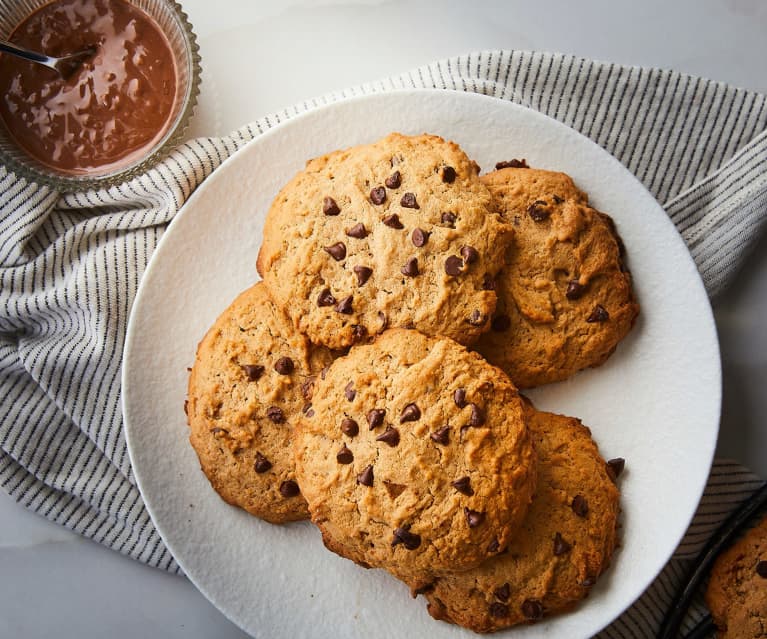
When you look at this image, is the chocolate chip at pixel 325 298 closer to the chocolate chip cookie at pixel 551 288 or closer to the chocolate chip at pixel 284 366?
the chocolate chip at pixel 284 366

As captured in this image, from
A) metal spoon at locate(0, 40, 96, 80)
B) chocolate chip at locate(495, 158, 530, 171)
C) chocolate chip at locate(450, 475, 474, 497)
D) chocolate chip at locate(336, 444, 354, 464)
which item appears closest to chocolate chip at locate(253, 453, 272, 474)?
chocolate chip at locate(336, 444, 354, 464)

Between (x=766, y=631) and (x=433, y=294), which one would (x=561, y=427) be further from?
(x=766, y=631)

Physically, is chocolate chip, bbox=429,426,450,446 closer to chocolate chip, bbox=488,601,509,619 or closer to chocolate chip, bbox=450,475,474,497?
chocolate chip, bbox=450,475,474,497

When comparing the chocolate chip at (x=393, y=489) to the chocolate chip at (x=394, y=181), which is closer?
the chocolate chip at (x=393, y=489)

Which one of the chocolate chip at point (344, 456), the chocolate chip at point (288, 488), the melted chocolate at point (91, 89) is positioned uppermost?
the melted chocolate at point (91, 89)

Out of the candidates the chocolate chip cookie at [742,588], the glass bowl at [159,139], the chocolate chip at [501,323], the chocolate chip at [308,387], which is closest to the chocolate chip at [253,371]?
the chocolate chip at [308,387]

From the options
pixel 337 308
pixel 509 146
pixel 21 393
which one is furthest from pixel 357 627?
pixel 509 146

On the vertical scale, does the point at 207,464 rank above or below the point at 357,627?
above
